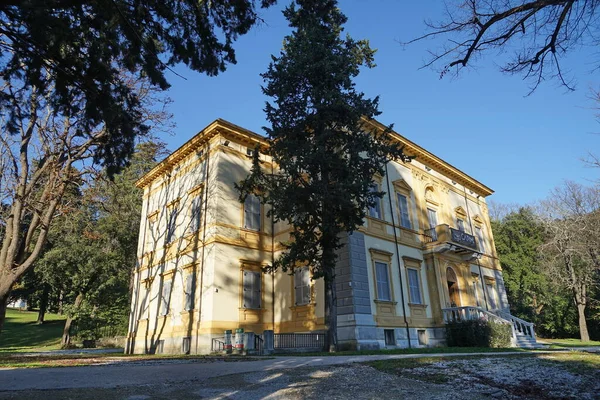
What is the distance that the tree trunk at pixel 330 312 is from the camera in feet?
45.7

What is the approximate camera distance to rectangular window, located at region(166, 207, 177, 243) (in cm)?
2094

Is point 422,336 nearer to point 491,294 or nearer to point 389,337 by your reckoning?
point 389,337

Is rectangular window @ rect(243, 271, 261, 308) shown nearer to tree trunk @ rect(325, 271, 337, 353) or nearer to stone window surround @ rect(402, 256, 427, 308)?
tree trunk @ rect(325, 271, 337, 353)

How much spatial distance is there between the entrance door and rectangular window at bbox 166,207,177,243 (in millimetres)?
15240

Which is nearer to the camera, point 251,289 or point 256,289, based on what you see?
point 251,289

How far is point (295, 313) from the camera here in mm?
17328

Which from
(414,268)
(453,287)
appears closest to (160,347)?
(414,268)

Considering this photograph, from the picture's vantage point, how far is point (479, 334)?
57.8 feet

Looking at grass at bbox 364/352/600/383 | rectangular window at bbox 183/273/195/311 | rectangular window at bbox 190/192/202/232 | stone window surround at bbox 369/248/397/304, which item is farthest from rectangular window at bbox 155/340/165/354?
grass at bbox 364/352/600/383

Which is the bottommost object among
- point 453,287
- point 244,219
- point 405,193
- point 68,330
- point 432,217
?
point 68,330

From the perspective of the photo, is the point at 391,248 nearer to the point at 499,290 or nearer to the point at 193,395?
the point at 499,290

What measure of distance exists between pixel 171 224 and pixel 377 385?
56.5ft

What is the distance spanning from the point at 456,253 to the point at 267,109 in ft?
45.0

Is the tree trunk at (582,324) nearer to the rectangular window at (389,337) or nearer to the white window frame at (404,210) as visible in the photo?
the white window frame at (404,210)
